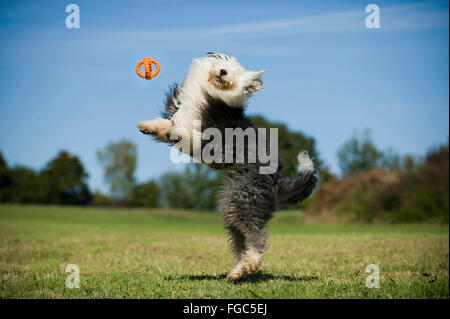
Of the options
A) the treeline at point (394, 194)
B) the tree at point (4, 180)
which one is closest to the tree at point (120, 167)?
the tree at point (4, 180)

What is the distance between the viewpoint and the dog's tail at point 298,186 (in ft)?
19.4

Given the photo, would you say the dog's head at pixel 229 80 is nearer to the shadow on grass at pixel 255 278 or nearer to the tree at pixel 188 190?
the shadow on grass at pixel 255 278

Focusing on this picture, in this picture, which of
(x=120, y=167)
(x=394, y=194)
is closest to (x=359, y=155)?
(x=394, y=194)

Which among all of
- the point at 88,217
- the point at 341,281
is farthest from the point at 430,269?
the point at 88,217

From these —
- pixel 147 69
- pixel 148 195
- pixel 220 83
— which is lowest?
pixel 148 195

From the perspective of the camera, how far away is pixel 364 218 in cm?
2689

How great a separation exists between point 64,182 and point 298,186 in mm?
49738

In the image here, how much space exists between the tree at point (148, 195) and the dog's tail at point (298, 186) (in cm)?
4544

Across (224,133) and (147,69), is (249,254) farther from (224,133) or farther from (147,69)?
(147,69)

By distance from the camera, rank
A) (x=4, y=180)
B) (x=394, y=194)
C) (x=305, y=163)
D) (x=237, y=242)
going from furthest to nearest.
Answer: (x=4, y=180)
(x=394, y=194)
(x=305, y=163)
(x=237, y=242)

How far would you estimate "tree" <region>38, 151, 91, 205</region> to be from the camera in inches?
1972

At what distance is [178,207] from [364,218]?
2577 cm

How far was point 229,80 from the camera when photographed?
5.64 meters
